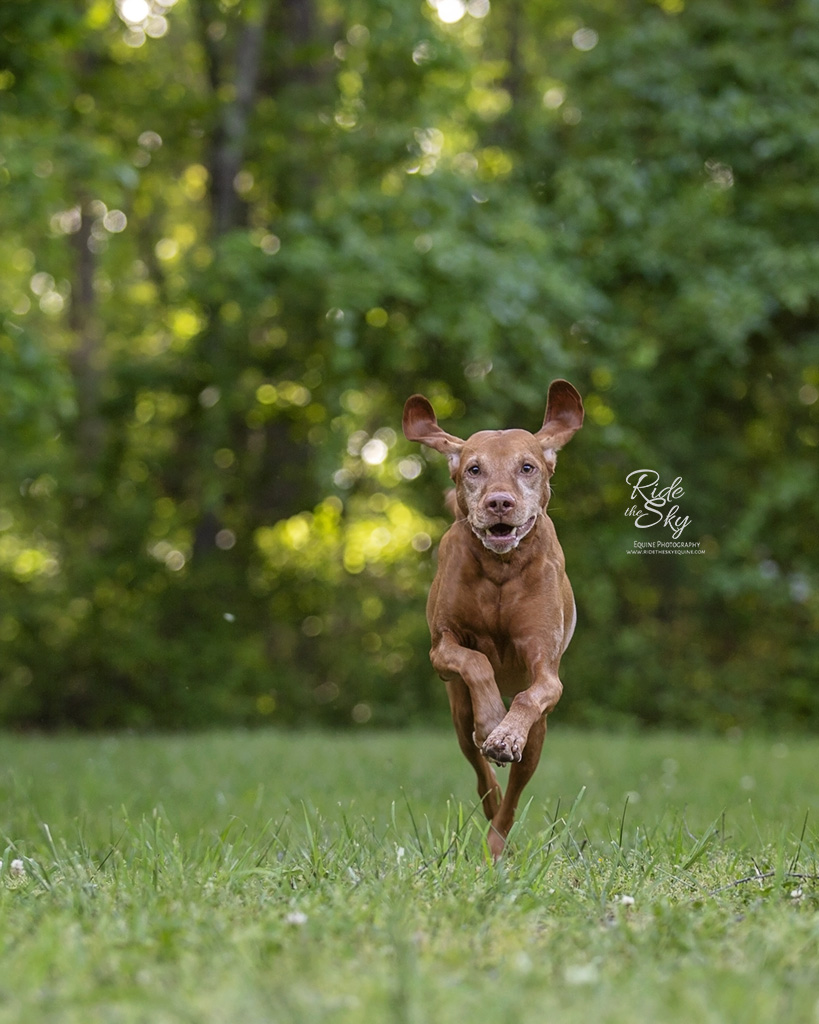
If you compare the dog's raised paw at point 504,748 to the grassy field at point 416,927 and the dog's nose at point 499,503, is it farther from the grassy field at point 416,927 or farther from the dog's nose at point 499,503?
the dog's nose at point 499,503

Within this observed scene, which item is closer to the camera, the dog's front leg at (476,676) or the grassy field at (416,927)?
the grassy field at (416,927)

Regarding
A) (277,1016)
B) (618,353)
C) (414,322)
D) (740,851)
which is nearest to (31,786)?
(740,851)

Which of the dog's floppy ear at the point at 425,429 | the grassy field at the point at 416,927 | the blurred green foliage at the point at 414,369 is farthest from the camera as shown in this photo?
the blurred green foliage at the point at 414,369

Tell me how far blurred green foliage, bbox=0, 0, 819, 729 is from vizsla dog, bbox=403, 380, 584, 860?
28.3 ft

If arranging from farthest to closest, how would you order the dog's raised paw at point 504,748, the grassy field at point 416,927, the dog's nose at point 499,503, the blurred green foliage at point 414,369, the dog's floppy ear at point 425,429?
the blurred green foliage at point 414,369 < the dog's floppy ear at point 425,429 < the dog's nose at point 499,503 < the dog's raised paw at point 504,748 < the grassy field at point 416,927

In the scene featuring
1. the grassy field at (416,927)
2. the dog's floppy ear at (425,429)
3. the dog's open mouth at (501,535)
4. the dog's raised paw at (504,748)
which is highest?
the dog's floppy ear at (425,429)

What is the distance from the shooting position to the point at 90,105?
1481 cm

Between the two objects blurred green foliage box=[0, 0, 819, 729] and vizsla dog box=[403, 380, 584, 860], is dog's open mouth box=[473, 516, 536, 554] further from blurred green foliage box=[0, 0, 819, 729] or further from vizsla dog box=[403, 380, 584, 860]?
blurred green foliage box=[0, 0, 819, 729]

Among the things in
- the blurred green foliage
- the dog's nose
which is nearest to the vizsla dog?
the dog's nose

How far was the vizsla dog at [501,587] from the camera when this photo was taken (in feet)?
12.0

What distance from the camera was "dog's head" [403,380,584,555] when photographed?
3.65 m

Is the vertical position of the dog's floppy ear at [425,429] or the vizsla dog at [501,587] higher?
the dog's floppy ear at [425,429]

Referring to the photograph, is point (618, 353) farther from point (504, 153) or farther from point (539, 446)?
point (539, 446)

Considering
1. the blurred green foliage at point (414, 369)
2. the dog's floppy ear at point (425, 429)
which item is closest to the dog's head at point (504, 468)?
the dog's floppy ear at point (425, 429)
